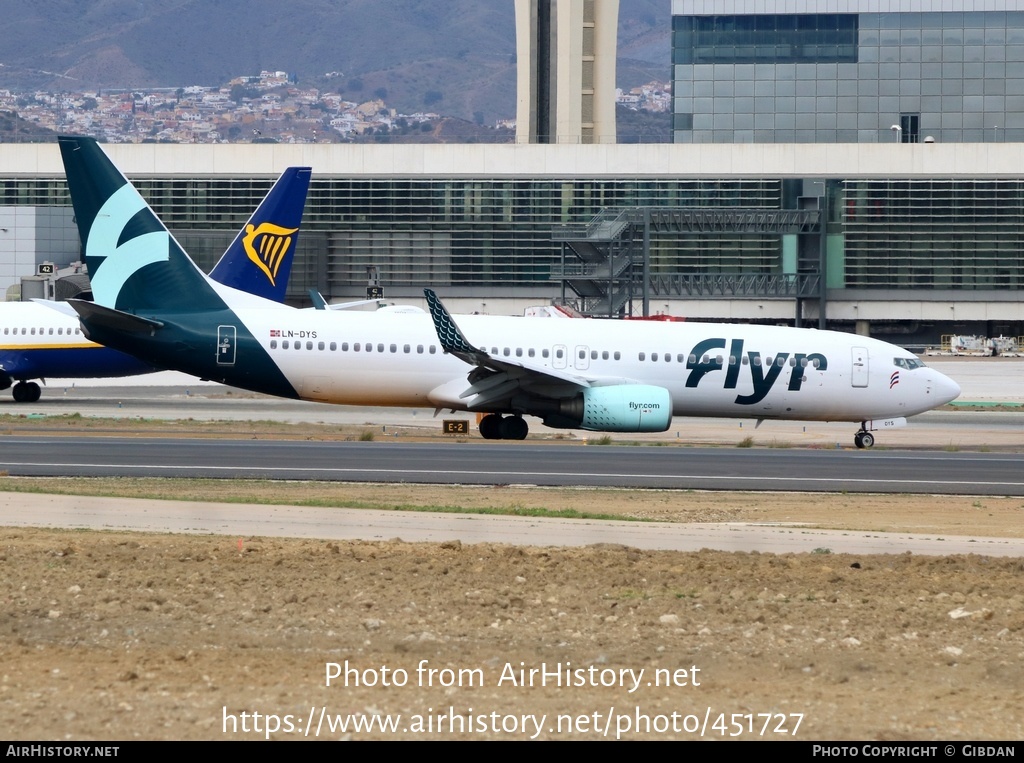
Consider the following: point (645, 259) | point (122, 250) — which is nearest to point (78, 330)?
point (122, 250)

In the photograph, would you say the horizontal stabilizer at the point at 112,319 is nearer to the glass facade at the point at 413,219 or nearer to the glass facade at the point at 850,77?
the glass facade at the point at 413,219

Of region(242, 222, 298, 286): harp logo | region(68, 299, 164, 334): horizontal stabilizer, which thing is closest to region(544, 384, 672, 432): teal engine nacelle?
region(68, 299, 164, 334): horizontal stabilizer

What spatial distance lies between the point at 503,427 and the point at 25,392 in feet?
63.2

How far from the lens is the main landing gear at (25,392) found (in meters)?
47.5

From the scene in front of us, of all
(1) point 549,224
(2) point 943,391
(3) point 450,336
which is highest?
(1) point 549,224

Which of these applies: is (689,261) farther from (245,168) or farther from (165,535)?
(165,535)

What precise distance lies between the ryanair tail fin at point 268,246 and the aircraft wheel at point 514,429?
634 inches

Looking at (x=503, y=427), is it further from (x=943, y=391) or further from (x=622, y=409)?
(x=943, y=391)

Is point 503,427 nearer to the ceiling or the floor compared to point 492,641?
nearer to the floor

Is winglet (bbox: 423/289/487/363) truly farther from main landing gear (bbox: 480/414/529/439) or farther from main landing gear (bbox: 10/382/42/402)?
main landing gear (bbox: 10/382/42/402)

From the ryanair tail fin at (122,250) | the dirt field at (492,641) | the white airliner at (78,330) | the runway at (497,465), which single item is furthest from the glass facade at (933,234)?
the dirt field at (492,641)

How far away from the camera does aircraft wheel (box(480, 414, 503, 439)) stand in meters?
36.5

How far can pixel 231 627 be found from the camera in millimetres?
13148

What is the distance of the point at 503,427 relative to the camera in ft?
120
